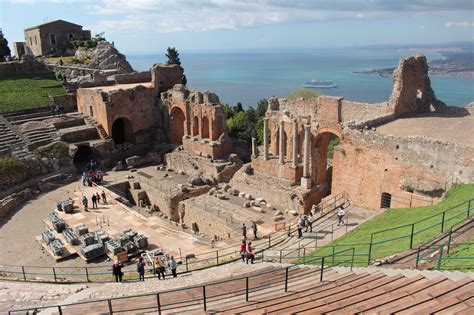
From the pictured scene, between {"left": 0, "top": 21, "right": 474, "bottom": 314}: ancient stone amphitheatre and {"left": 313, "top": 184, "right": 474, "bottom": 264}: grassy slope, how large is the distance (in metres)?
0.17

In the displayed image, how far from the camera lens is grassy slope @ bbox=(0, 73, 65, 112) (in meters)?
36.5

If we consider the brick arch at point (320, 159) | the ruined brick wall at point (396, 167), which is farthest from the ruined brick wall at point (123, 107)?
the ruined brick wall at point (396, 167)

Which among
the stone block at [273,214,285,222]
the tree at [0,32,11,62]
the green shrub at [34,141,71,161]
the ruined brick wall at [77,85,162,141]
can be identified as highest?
the tree at [0,32,11,62]

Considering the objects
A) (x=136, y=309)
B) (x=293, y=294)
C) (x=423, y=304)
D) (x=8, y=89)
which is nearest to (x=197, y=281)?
(x=136, y=309)

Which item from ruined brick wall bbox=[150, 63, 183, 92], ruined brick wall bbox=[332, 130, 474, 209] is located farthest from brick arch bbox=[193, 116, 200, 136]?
ruined brick wall bbox=[332, 130, 474, 209]

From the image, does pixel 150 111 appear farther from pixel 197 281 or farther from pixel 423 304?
pixel 423 304

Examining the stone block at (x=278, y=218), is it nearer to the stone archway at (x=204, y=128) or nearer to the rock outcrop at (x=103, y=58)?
the stone archway at (x=204, y=128)

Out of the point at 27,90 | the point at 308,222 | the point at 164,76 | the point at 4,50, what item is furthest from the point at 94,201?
the point at 4,50

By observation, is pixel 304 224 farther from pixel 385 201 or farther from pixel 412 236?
pixel 412 236

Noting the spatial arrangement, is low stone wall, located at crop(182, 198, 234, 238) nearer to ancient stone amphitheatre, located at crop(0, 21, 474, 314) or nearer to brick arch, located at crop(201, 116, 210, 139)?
ancient stone amphitheatre, located at crop(0, 21, 474, 314)

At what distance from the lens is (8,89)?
40.4m

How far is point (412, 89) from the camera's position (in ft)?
76.7

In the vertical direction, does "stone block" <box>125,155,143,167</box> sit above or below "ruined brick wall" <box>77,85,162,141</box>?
below

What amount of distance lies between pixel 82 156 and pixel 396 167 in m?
26.6
